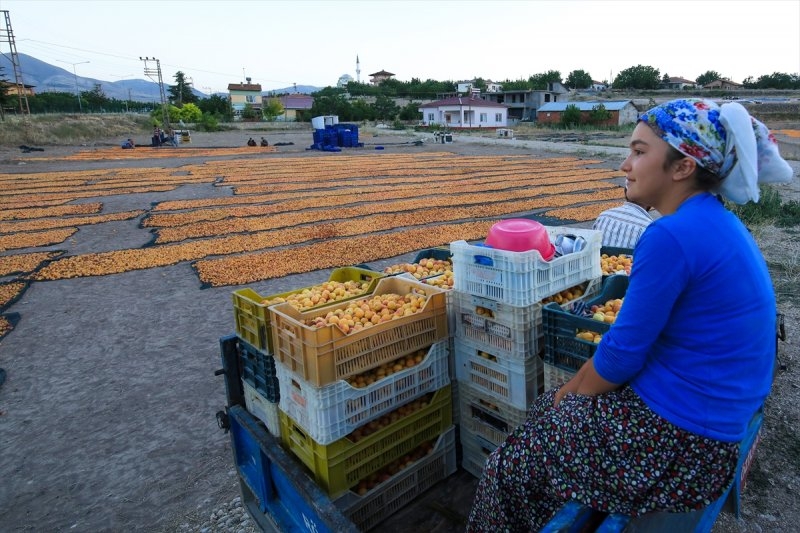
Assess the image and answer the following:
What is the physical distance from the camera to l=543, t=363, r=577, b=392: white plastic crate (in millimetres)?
2371

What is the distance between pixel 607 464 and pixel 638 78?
3568 inches

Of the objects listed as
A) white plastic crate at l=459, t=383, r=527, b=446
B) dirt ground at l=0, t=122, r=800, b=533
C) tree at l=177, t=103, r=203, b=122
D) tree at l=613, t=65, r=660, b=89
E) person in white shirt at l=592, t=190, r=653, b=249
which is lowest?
dirt ground at l=0, t=122, r=800, b=533

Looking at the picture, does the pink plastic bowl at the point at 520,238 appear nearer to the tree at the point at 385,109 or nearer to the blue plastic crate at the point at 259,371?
the blue plastic crate at the point at 259,371

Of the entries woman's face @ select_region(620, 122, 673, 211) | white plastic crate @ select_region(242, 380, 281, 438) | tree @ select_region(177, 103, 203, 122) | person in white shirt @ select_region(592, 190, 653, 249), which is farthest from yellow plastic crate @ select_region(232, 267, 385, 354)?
tree @ select_region(177, 103, 203, 122)

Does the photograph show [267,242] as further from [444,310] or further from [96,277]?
[444,310]

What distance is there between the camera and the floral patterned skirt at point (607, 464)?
1688mm

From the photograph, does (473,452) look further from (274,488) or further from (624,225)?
(624,225)

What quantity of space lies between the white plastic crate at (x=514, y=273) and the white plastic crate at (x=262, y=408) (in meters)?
1.18

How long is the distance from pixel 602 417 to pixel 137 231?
11308mm

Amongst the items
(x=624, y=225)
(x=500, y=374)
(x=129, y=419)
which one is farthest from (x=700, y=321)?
(x=129, y=419)

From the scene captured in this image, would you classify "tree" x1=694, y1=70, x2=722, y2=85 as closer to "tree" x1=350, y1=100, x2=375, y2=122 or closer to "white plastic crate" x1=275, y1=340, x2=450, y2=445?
"tree" x1=350, y1=100, x2=375, y2=122

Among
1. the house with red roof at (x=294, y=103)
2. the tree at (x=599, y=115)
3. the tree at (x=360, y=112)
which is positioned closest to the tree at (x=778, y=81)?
the tree at (x=599, y=115)

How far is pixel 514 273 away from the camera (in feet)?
8.04

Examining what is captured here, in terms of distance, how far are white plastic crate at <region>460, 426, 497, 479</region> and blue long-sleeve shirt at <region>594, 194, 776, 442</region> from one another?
4.20ft
